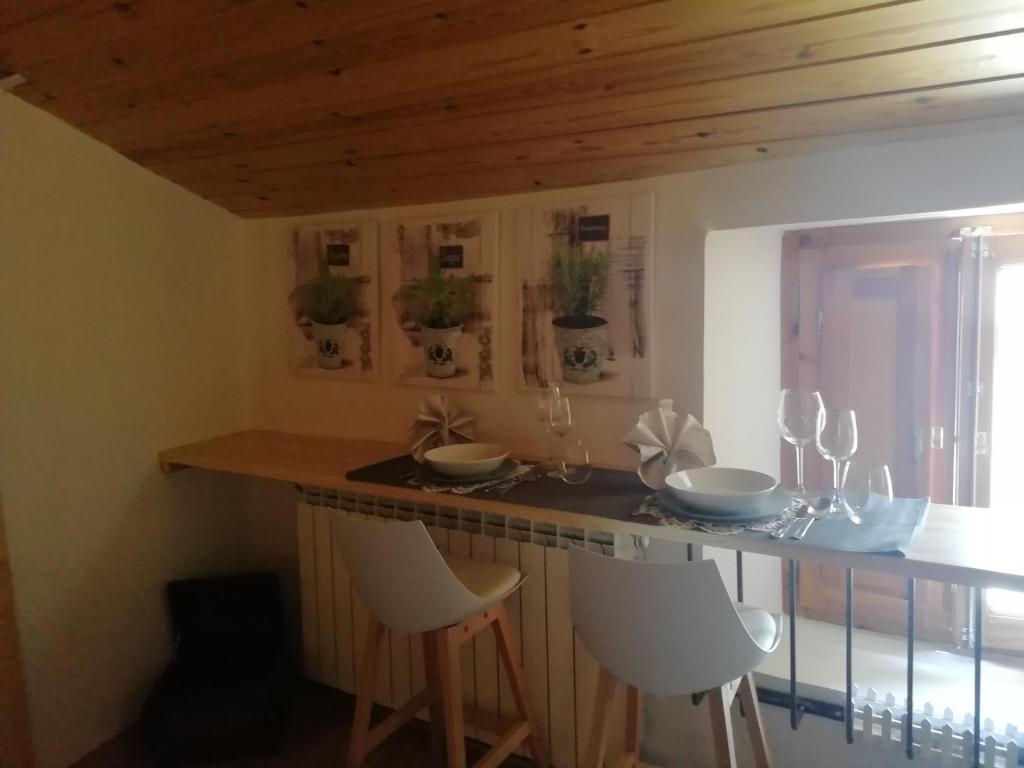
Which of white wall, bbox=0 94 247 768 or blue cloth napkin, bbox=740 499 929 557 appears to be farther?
white wall, bbox=0 94 247 768

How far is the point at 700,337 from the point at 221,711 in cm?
176

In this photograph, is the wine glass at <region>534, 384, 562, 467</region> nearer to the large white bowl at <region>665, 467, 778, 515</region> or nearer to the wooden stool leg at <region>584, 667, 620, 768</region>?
the large white bowl at <region>665, 467, 778, 515</region>

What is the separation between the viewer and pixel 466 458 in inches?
80.3

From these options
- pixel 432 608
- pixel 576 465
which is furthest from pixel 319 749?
pixel 576 465

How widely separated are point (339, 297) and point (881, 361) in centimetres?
178

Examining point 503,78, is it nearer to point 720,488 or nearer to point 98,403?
point 720,488

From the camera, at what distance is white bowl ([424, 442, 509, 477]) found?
6.09 feet

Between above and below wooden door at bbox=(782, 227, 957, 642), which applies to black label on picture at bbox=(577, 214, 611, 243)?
above

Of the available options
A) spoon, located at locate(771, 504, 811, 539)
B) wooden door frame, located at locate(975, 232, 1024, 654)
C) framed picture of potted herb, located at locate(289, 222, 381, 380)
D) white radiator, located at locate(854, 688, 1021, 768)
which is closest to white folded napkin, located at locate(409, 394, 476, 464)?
framed picture of potted herb, located at locate(289, 222, 381, 380)

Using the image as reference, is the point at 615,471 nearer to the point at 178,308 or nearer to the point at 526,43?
the point at 526,43

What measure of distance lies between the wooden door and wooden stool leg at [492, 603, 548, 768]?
106 cm

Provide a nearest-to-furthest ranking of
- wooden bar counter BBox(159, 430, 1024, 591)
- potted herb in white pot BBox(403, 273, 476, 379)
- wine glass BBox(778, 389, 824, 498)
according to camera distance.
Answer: wooden bar counter BBox(159, 430, 1024, 591) < wine glass BBox(778, 389, 824, 498) < potted herb in white pot BBox(403, 273, 476, 379)

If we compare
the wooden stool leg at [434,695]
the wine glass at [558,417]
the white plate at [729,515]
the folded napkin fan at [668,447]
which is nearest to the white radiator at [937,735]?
the white plate at [729,515]

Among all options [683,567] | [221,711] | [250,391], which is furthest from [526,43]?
[221,711]
